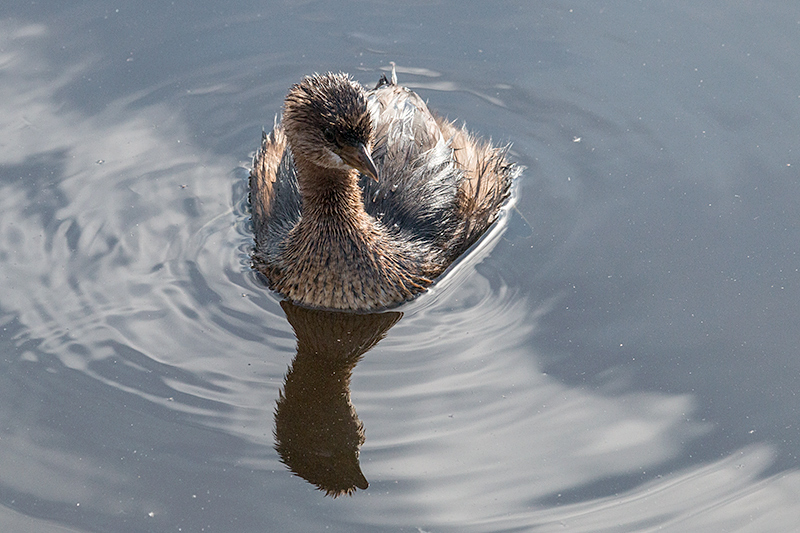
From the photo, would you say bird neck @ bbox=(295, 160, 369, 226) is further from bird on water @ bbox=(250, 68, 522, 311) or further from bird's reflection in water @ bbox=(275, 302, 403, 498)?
bird's reflection in water @ bbox=(275, 302, 403, 498)

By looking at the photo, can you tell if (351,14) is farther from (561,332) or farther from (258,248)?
(561,332)

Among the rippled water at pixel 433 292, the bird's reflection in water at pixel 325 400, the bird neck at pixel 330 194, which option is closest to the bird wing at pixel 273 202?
the rippled water at pixel 433 292

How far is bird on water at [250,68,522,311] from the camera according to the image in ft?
19.8

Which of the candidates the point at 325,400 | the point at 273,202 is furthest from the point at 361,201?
the point at 325,400

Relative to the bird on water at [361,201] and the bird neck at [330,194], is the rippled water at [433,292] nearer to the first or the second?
the bird on water at [361,201]

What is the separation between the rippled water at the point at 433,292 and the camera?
5.46 meters

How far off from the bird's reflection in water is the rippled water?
21 mm

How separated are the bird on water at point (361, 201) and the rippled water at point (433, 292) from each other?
189 mm

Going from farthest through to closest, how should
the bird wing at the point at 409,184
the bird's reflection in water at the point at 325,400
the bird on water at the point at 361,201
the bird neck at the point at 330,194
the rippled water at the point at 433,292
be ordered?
the bird wing at the point at 409,184 → the bird neck at the point at 330,194 → the bird on water at the point at 361,201 → the bird's reflection in water at the point at 325,400 → the rippled water at the point at 433,292

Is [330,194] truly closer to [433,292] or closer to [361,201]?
[361,201]

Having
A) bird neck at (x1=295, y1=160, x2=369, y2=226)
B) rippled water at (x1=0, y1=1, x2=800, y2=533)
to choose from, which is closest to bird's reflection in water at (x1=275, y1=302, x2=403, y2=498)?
rippled water at (x1=0, y1=1, x2=800, y2=533)

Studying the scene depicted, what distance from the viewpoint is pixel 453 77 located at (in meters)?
8.40

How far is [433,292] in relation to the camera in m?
6.74

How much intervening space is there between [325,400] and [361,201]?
1.38 metres
